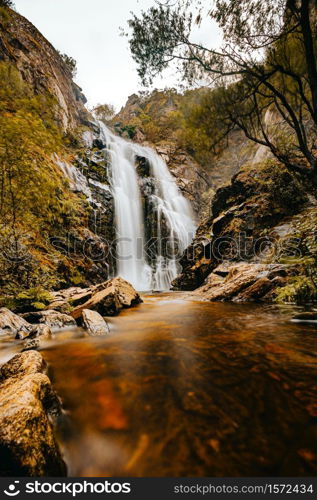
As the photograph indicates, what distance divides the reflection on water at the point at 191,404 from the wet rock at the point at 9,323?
1.23 m

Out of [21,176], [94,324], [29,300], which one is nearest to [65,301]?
[29,300]

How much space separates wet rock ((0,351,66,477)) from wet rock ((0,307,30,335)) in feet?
8.96

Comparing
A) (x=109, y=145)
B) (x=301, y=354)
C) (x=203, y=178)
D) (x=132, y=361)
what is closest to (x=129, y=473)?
(x=132, y=361)

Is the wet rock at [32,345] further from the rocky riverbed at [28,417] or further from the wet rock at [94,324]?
the wet rock at [94,324]

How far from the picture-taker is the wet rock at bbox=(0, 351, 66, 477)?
1.10 metres

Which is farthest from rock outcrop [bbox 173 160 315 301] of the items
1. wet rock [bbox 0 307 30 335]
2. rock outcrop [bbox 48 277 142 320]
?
wet rock [bbox 0 307 30 335]

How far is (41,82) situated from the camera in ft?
49.5

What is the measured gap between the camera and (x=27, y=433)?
1.20 m

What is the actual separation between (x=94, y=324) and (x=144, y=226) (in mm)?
15296

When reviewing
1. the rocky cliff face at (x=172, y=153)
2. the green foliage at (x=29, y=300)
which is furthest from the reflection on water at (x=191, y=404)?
the rocky cliff face at (x=172, y=153)

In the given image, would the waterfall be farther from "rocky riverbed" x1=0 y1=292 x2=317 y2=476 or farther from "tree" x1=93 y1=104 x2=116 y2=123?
"tree" x1=93 y1=104 x2=116 y2=123

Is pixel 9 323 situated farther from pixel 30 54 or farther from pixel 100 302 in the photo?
pixel 30 54

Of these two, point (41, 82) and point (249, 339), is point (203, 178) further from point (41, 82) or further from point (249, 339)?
point (249, 339)

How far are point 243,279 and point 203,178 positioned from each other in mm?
26463
